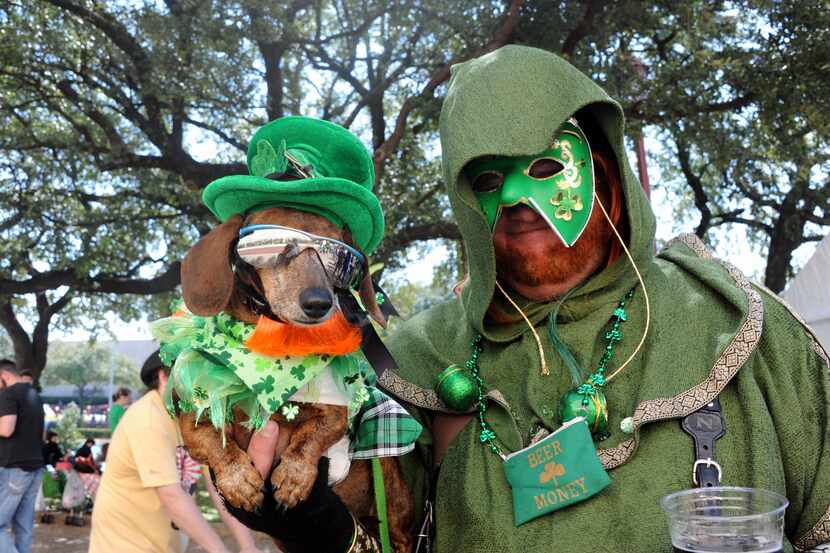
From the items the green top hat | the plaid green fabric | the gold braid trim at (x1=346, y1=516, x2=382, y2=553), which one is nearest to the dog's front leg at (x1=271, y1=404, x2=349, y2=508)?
the plaid green fabric

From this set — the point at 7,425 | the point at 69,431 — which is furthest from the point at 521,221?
the point at 69,431

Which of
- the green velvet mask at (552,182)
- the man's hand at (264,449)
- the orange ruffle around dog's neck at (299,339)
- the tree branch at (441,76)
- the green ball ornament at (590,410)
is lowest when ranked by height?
the man's hand at (264,449)

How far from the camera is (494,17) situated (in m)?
8.37

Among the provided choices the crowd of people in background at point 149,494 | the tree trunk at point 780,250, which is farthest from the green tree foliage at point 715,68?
the crowd of people in background at point 149,494

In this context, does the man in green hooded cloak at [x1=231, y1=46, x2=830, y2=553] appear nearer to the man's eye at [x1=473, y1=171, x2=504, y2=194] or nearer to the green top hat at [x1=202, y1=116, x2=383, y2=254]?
the man's eye at [x1=473, y1=171, x2=504, y2=194]

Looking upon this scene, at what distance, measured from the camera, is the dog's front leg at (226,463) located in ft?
6.15

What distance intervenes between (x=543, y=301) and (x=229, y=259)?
97 centimetres

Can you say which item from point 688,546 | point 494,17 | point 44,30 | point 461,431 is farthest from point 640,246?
point 44,30

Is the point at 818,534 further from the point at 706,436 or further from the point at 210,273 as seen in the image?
the point at 210,273

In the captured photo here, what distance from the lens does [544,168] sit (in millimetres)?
2246

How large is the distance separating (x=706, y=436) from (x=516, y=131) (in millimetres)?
974

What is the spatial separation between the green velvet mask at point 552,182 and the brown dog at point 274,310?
0.48 meters

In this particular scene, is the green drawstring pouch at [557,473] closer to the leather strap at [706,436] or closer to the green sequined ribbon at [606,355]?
the green sequined ribbon at [606,355]

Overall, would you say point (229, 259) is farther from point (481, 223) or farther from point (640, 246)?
point (640, 246)
